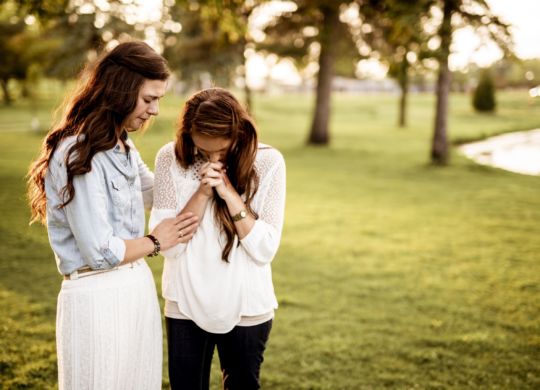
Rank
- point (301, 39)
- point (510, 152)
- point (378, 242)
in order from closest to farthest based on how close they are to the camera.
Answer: point (378, 242), point (510, 152), point (301, 39)

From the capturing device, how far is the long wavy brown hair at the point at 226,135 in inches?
84.8

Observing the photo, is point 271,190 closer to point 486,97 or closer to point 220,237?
point 220,237

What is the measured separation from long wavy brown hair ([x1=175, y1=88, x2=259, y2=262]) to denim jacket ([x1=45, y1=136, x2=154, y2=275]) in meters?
0.28

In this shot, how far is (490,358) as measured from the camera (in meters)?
4.45

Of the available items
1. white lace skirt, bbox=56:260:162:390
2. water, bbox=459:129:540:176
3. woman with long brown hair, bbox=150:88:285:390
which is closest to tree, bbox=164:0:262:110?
water, bbox=459:129:540:176

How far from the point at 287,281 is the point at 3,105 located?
4344cm

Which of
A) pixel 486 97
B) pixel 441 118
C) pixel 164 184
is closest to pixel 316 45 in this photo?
pixel 441 118

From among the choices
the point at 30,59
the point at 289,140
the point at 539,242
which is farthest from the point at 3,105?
the point at 539,242

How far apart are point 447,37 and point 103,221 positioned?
21.1ft

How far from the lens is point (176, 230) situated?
2.23 m

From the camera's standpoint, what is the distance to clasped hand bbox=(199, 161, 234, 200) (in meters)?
2.17

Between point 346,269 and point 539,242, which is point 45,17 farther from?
point 539,242

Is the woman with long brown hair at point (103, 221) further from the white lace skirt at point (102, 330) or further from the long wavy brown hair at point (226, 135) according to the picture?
the long wavy brown hair at point (226, 135)

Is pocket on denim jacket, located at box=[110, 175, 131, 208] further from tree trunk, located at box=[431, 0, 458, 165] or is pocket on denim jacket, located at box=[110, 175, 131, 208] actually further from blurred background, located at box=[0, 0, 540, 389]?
tree trunk, located at box=[431, 0, 458, 165]
